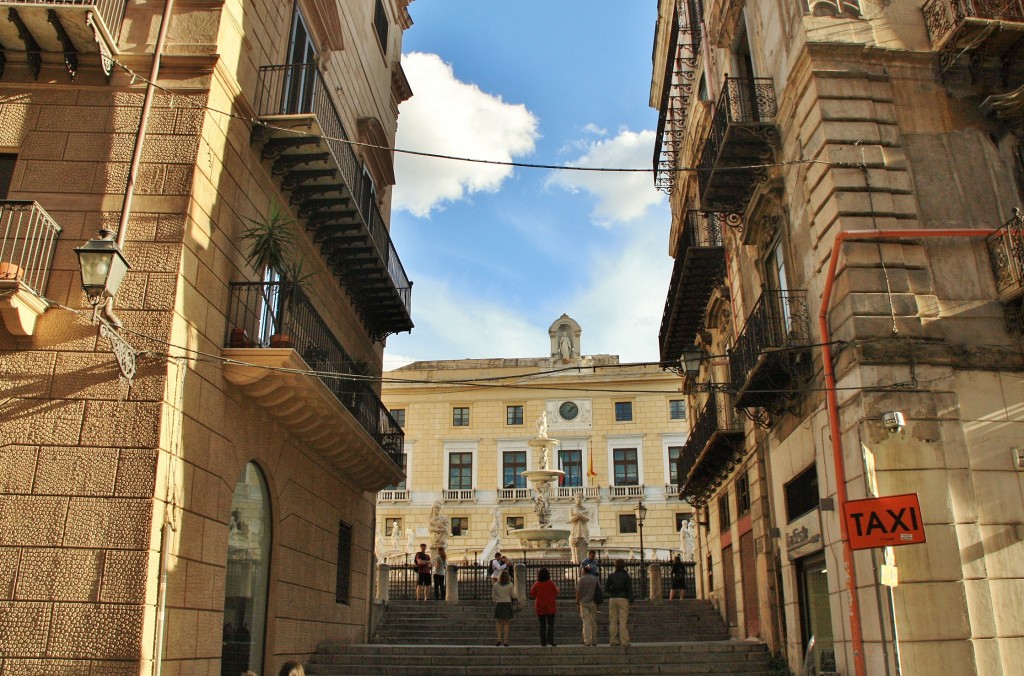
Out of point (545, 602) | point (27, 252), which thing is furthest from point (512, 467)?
point (27, 252)

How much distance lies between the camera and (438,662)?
15.0 meters

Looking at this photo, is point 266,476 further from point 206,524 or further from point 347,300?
point 347,300

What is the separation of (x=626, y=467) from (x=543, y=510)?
53.6 feet

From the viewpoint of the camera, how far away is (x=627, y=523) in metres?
49.1

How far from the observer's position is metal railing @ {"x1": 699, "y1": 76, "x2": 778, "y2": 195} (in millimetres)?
13586

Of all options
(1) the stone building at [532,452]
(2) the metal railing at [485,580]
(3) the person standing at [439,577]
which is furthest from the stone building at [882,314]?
(1) the stone building at [532,452]

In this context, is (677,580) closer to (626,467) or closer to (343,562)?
(343,562)

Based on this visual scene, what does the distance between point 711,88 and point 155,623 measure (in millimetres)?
13852

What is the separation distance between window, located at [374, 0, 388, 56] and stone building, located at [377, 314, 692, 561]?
95.9 feet

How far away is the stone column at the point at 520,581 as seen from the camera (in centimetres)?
2155

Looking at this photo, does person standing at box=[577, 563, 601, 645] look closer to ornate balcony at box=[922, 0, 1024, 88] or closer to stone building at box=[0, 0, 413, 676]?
stone building at box=[0, 0, 413, 676]

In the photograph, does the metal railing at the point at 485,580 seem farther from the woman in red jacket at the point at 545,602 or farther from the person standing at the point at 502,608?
the woman in red jacket at the point at 545,602

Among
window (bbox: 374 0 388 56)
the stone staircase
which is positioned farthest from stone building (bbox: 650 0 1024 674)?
window (bbox: 374 0 388 56)

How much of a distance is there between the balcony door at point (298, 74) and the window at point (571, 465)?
38.5 metres
